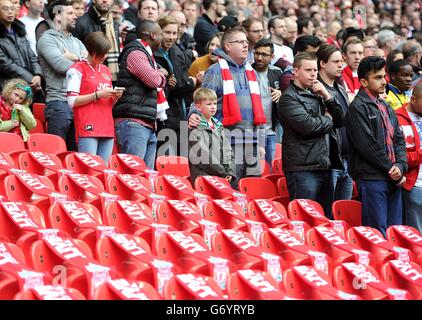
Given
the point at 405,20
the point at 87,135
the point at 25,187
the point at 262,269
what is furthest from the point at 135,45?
the point at 405,20

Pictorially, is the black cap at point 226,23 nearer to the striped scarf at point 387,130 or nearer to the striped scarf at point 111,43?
the striped scarf at point 111,43

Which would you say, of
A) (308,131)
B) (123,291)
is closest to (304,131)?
(308,131)

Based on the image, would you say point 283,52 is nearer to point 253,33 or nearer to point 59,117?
point 253,33

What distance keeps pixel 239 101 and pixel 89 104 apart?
1.26 metres

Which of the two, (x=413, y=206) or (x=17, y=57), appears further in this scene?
(x=17, y=57)

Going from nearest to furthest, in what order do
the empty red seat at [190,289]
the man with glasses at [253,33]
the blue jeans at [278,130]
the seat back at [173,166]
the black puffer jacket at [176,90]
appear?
the empty red seat at [190,289]
the seat back at [173,166]
the black puffer jacket at [176,90]
the blue jeans at [278,130]
the man with glasses at [253,33]

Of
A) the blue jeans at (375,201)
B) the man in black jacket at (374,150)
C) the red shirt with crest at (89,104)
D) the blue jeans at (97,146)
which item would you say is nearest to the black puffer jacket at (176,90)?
the blue jeans at (97,146)

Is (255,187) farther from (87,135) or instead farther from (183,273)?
(183,273)

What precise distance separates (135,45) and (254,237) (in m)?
2.39

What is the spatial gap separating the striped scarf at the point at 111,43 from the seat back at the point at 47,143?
129 cm

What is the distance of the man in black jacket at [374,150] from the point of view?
7387 millimetres

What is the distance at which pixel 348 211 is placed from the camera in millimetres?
7746
